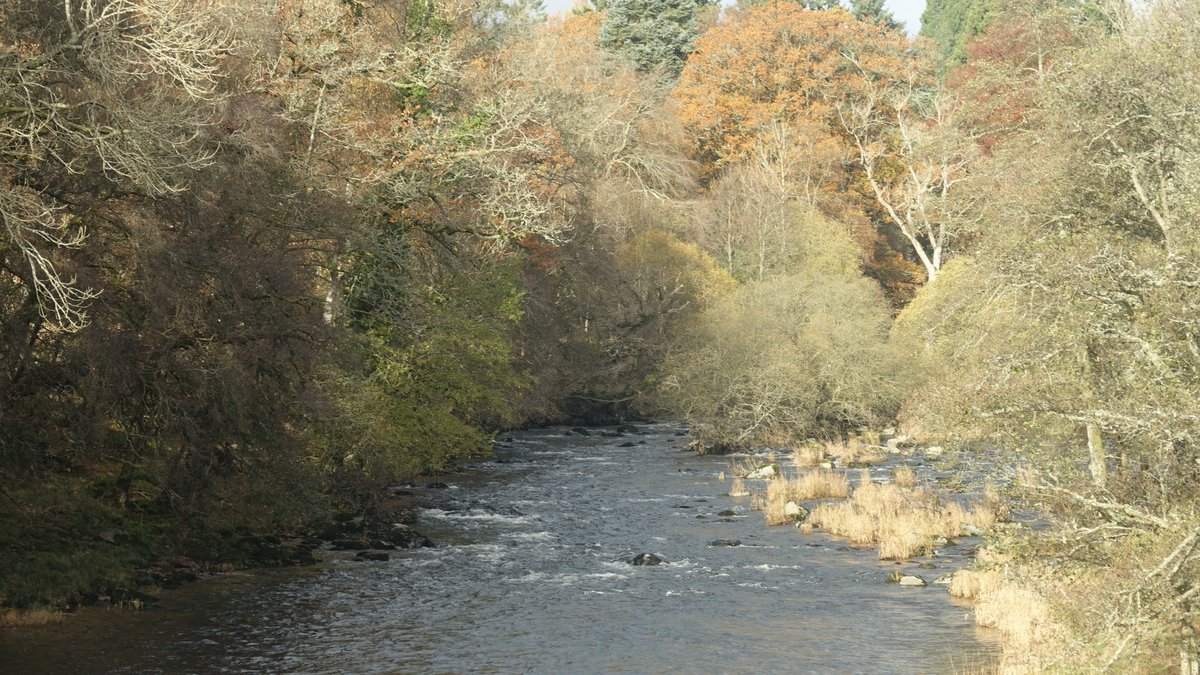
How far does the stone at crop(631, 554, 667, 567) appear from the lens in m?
24.4

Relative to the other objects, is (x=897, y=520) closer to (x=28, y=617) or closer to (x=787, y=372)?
(x=28, y=617)

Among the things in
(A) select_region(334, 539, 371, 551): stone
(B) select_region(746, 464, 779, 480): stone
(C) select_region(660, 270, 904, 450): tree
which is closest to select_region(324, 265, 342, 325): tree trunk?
(A) select_region(334, 539, 371, 551): stone

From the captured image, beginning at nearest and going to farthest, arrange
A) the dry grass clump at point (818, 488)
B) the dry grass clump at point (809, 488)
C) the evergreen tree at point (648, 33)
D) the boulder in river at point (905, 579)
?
the boulder in river at point (905, 579) → the dry grass clump at point (809, 488) → the dry grass clump at point (818, 488) → the evergreen tree at point (648, 33)

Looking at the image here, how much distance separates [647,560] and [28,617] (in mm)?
11495

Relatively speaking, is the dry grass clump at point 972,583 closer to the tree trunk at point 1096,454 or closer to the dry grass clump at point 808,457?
the tree trunk at point 1096,454

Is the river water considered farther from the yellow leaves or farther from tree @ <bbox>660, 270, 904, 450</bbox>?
the yellow leaves

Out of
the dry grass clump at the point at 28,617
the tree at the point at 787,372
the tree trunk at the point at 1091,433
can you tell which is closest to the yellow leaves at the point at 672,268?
the tree at the point at 787,372

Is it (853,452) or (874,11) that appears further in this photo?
(874,11)

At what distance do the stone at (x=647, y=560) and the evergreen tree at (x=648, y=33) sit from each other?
6159 centimetres

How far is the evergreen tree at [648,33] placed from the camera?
83.6 meters

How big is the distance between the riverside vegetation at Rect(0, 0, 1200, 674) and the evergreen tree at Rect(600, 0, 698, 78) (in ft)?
117

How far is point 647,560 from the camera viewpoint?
24625mm

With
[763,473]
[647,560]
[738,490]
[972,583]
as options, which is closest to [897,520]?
[972,583]

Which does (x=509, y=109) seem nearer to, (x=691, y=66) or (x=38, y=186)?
(x=38, y=186)
